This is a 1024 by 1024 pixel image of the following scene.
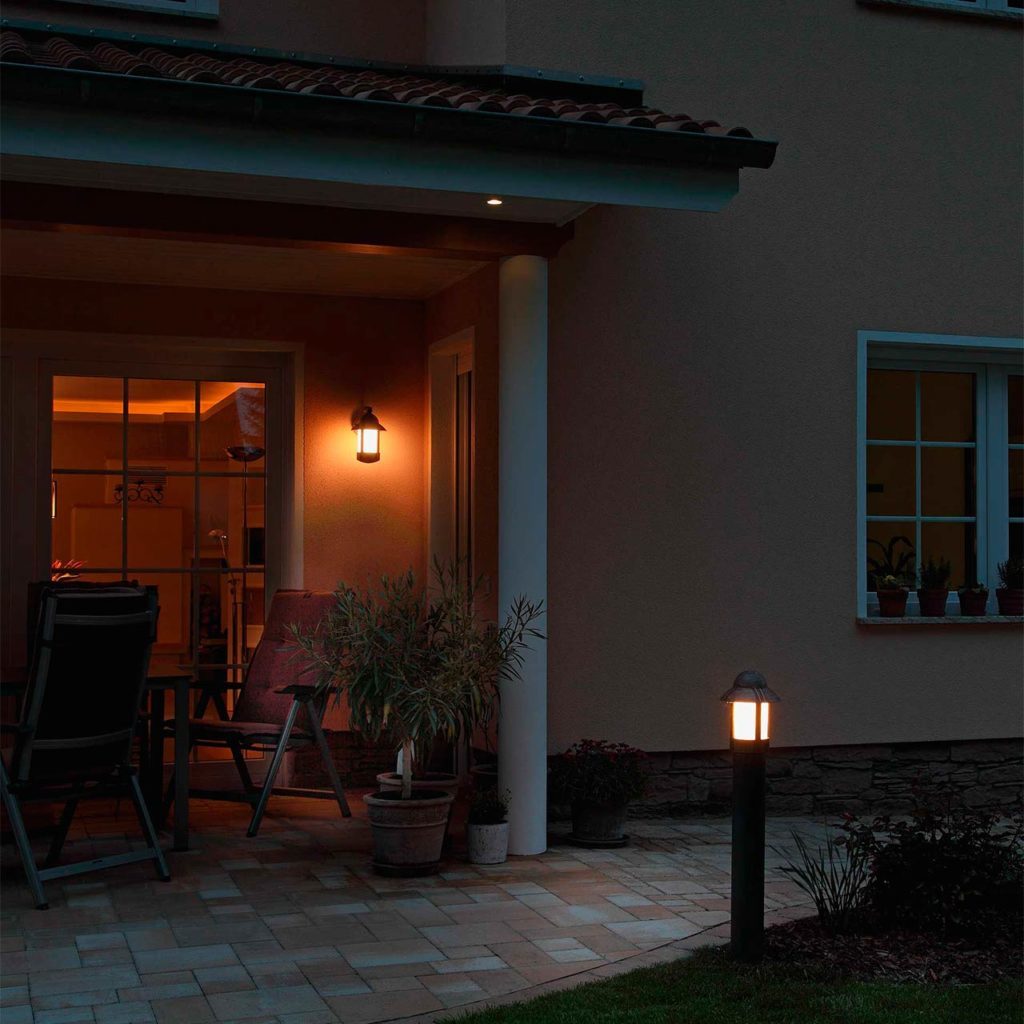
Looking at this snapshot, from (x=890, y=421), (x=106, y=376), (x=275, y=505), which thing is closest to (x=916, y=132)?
(x=890, y=421)

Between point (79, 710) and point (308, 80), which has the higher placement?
point (308, 80)

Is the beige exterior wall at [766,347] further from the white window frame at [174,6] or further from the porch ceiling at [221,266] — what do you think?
the white window frame at [174,6]

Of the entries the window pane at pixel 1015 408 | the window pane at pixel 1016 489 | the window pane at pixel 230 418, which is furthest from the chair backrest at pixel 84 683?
the window pane at pixel 1015 408

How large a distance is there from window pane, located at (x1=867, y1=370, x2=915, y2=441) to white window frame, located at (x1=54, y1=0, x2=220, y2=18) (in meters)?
4.21

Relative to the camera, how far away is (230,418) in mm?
8141

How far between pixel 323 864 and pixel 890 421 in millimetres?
4038

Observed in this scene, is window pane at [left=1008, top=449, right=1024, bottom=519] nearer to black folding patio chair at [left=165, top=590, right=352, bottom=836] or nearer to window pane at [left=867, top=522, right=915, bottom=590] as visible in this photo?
window pane at [left=867, top=522, right=915, bottom=590]

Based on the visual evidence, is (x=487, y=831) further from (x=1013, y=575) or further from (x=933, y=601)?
(x=1013, y=575)

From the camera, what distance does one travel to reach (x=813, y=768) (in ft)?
24.4

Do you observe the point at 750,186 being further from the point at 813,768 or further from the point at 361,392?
the point at 813,768

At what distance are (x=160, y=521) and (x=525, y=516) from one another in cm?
252

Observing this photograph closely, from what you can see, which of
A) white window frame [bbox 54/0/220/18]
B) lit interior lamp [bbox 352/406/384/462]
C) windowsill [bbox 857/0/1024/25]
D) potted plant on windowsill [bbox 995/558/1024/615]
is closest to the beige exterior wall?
windowsill [bbox 857/0/1024/25]

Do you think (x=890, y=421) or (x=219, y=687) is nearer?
(x=219, y=687)

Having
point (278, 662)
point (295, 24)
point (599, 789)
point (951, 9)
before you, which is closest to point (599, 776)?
point (599, 789)
